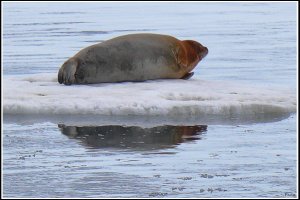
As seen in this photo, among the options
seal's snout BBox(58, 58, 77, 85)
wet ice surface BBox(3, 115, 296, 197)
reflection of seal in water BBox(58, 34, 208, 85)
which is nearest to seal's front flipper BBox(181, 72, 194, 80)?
reflection of seal in water BBox(58, 34, 208, 85)

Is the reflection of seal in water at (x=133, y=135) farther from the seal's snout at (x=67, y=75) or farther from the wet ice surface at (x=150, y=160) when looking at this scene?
the seal's snout at (x=67, y=75)

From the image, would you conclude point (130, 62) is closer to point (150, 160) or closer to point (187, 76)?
point (187, 76)

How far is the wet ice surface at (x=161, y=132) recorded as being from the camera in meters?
6.46

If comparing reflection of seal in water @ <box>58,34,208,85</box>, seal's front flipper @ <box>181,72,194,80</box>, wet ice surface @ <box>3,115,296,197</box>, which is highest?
wet ice surface @ <box>3,115,296,197</box>

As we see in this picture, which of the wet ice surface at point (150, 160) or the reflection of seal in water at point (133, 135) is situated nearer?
the wet ice surface at point (150, 160)

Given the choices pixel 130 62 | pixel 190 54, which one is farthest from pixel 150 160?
pixel 190 54

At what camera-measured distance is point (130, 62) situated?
10836 mm

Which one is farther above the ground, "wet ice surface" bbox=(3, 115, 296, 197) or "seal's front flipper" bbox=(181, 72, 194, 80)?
"wet ice surface" bbox=(3, 115, 296, 197)

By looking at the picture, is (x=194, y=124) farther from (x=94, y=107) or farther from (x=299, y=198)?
(x=299, y=198)

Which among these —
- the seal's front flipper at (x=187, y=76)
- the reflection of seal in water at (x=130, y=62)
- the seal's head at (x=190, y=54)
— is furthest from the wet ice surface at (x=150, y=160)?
the seal's head at (x=190, y=54)

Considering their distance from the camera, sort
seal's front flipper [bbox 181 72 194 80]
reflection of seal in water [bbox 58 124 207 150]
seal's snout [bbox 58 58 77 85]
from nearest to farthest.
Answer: reflection of seal in water [bbox 58 124 207 150] → seal's snout [bbox 58 58 77 85] → seal's front flipper [bbox 181 72 194 80]

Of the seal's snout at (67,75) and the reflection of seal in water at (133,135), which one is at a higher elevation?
the reflection of seal in water at (133,135)

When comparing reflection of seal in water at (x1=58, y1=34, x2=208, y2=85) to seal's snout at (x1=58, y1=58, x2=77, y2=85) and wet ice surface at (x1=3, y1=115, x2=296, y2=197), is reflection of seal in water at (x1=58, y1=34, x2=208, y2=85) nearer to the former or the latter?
seal's snout at (x1=58, y1=58, x2=77, y2=85)

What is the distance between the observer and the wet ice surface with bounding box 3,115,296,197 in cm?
631
